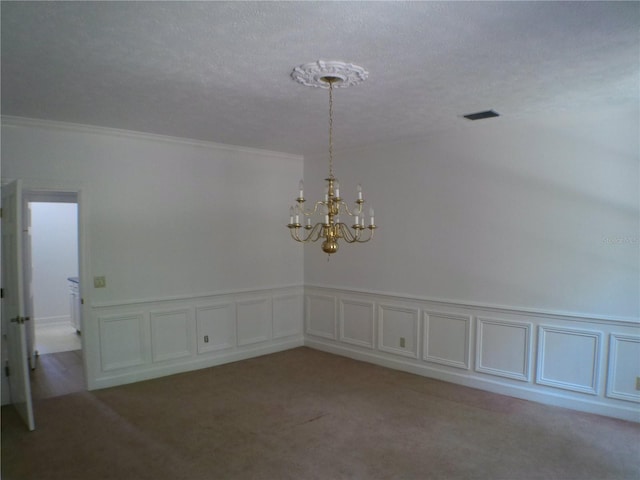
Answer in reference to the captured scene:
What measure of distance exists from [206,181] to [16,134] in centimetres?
192

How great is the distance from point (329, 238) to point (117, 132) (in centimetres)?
288

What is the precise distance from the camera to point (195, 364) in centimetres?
517

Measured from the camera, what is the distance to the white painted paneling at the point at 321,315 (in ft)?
19.3

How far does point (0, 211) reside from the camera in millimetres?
3793

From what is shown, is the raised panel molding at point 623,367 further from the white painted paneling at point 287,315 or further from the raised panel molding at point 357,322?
the white painted paneling at point 287,315

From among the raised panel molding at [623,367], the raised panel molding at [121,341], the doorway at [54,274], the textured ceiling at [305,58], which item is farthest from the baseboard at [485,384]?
the doorway at [54,274]

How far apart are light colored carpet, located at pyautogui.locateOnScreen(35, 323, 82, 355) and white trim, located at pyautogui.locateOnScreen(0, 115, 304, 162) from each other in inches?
136

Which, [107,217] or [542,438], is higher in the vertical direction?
[107,217]

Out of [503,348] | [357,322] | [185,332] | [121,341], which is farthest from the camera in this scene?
[357,322]

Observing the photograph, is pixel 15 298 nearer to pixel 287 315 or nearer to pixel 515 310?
pixel 287 315

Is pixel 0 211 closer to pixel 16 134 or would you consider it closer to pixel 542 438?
pixel 16 134

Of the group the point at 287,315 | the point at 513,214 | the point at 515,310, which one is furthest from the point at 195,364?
the point at 513,214

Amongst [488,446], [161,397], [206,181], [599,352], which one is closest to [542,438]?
[488,446]

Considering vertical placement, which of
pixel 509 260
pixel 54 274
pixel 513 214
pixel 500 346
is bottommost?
pixel 500 346
